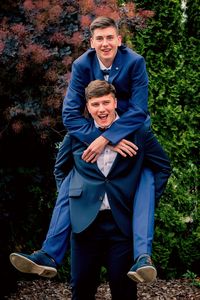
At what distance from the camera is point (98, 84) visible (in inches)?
137

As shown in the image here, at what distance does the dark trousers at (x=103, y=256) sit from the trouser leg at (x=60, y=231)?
6cm

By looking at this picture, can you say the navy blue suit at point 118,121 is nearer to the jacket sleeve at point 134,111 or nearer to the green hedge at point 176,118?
the jacket sleeve at point 134,111

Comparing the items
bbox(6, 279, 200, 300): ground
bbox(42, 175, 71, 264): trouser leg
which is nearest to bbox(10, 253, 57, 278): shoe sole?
bbox(42, 175, 71, 264): trouser leg

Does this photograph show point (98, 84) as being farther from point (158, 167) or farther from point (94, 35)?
point (158, 167)

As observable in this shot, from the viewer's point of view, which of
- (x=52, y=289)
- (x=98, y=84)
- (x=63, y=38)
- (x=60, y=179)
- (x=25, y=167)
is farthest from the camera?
(x=52, y=289)

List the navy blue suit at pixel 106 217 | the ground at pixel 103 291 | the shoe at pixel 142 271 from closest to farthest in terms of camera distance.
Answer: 1. the shoe at pixel 142 271
2. the navy blue suit at pixel 106 217
3. the ground at pixel 103 291

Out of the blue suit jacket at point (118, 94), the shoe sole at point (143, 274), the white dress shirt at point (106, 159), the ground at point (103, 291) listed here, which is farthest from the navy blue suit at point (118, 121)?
the ground at point (103, 291)

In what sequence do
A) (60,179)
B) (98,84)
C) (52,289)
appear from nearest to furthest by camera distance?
1. (98,84)
2. (60,179)
3. (52,289)

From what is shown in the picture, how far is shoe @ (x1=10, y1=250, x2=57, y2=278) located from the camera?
3.40m

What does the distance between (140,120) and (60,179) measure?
25.2 inches

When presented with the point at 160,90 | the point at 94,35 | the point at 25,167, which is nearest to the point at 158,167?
the point at 94,35

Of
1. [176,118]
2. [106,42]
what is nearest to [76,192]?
[106,42]

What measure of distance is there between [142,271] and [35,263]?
623 mm

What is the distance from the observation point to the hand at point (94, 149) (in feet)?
11.4
